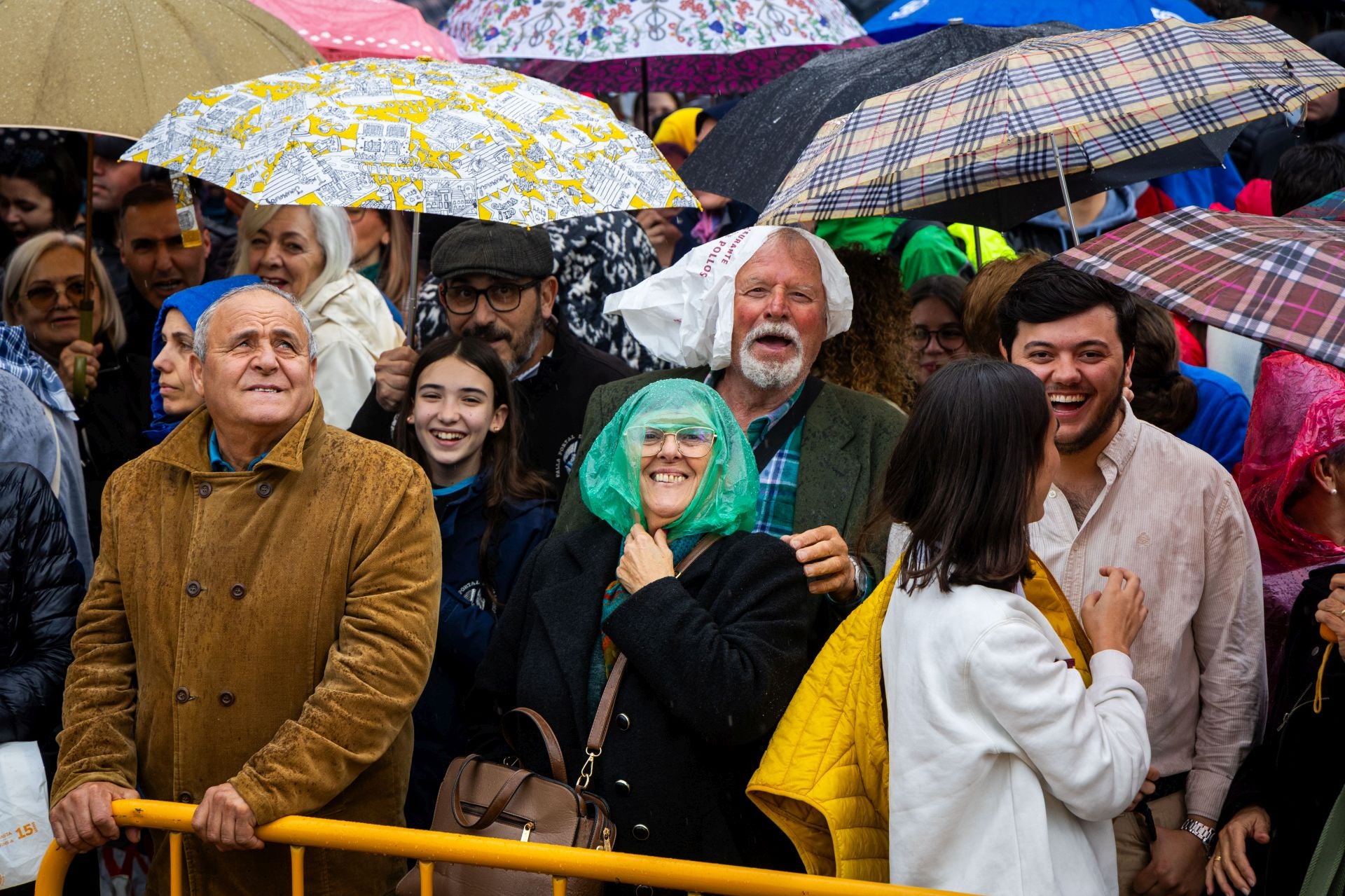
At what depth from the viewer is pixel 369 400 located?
16.5 feet

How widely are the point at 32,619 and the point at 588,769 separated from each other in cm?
165

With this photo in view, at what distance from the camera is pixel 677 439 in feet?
12.1

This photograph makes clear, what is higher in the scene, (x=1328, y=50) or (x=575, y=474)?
(x=1328, y=50)

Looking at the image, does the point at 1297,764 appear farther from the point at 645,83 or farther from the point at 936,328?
the point at 645,83

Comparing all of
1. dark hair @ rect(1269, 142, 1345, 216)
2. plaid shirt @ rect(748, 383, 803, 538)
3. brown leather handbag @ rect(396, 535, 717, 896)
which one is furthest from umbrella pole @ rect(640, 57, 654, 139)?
brown leather handbag @ rect(396, 535, 717, 896)

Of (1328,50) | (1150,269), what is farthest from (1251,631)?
(1328,50)

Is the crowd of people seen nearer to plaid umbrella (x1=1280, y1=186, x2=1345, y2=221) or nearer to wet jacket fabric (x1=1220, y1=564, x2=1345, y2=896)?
wet jacket fabric (x1=1220, y1=564, x2=1345, y2=896)

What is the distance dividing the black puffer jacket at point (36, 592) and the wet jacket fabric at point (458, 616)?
3.23 feet

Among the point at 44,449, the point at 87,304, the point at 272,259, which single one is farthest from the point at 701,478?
the point at 87,304

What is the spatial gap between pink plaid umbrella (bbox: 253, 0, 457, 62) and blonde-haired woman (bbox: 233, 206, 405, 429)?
3.43 ft

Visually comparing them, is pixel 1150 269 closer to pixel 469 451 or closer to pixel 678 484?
pixel 678 484

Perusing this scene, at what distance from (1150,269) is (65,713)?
9.14 feet

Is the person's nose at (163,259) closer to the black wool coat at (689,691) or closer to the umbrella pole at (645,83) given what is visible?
the umbrella pole at (645,83)

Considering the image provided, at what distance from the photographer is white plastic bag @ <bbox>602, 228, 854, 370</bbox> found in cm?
428
